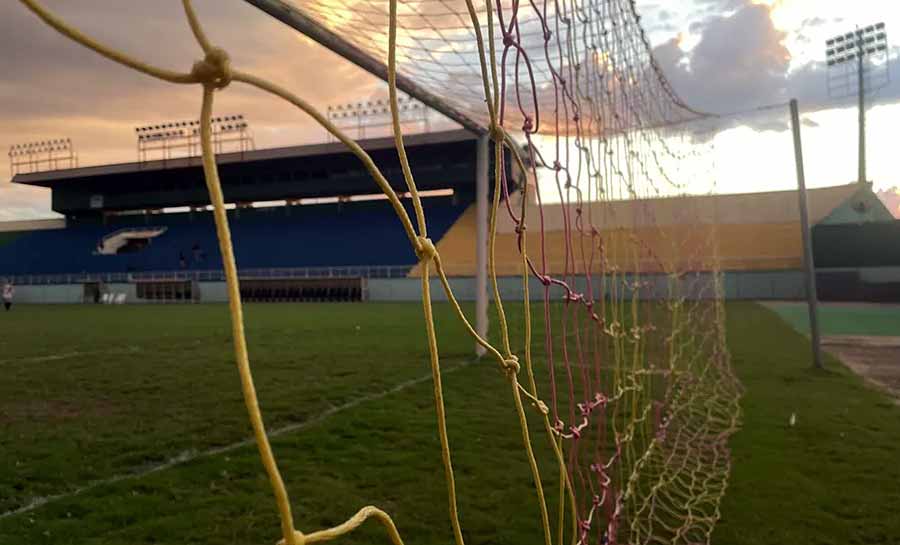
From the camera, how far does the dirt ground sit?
6.57 meters

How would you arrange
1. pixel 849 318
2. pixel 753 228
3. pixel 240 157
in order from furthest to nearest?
1. pixel 240 157
2. pixel 753 228
3. pixel 849 318

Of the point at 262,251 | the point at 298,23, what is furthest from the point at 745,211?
the point at 298,23

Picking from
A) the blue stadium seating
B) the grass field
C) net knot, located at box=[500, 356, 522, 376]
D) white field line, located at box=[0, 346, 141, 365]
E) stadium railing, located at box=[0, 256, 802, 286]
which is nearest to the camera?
net knot, located at box=[500, 356, 522, 376]

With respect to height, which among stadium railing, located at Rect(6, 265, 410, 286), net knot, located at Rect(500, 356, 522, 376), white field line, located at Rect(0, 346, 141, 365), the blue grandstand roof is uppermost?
the blue grandstand roof

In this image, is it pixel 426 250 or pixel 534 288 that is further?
pixel 534 288

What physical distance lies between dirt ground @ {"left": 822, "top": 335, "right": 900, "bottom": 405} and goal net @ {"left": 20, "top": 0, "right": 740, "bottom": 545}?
1.37 metres

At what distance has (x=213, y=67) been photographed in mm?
853

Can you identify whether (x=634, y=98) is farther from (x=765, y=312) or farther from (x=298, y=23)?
(x=765, y=312)

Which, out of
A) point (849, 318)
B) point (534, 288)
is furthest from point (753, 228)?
point (849, 318)

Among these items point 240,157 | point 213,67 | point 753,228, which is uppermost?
point 240,157

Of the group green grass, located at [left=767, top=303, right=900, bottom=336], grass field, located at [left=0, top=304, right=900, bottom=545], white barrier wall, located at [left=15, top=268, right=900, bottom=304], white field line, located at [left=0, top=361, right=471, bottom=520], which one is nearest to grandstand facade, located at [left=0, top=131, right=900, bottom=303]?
white barrier wall, located at [left=15, top=268, right=900, bottom=304]

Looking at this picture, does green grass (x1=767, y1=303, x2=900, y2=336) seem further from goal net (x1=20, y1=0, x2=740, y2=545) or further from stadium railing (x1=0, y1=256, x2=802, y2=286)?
goal net (x1=20, y1=0, x2=740, y2=545)

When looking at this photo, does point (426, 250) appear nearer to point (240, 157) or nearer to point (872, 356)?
point (872, 356)

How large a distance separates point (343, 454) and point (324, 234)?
91.2 ft
